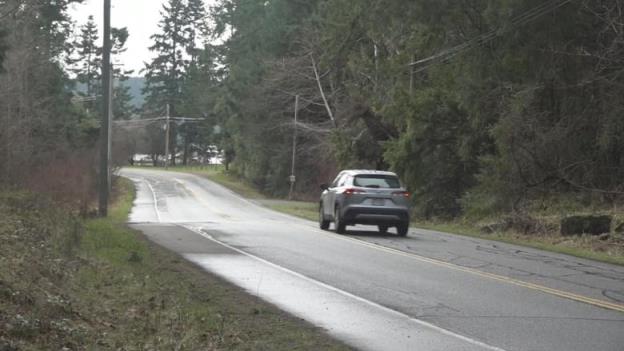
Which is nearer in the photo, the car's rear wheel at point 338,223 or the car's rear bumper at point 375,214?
the car's rear bumper at point 375,214

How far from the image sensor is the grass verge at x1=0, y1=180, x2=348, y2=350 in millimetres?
8039

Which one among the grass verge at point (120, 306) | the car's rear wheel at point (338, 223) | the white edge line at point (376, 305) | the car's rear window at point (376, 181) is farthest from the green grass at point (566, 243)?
the grass verge at point (120, 306)

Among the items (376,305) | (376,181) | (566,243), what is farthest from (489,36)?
(376,305)

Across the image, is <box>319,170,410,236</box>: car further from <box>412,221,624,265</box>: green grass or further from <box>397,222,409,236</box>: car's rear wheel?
<box>412,221,624,265</box>: green grass

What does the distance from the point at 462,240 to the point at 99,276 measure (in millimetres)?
12882

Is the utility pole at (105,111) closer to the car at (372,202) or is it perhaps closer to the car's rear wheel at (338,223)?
the car's rear wheel at (338,223)

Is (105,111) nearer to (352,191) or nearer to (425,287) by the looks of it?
(352,191)

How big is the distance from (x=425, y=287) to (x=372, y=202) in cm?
1057

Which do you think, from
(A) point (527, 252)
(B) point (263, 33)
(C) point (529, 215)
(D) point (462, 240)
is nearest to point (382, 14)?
(C) point (529, 215)

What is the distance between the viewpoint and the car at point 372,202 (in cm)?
2352

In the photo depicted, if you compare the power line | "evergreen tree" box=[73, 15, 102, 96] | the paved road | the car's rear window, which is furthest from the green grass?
"evergreen tree" box=[73, 15, 102, 96]

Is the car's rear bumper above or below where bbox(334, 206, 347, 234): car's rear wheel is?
above

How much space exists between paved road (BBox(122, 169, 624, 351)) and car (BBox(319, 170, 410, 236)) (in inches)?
20.7

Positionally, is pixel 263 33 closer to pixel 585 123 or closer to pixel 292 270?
pixel 585 123
